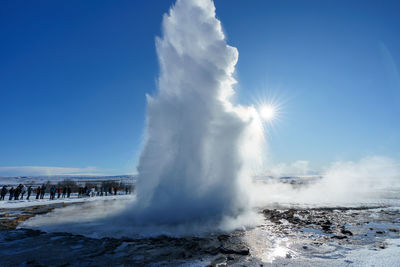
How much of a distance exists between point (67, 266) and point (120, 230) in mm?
3508

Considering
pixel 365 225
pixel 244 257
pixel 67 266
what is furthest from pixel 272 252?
pixel 365 225

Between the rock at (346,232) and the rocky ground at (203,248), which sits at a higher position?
the rock at (346,232)

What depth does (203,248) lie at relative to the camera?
21.5 feet

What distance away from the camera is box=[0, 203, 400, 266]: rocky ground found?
5500 millimetres

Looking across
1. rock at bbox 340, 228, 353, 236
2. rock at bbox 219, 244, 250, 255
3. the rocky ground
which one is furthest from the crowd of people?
rock at bbox 340, 228, 353, 236

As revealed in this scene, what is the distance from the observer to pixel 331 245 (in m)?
6.79

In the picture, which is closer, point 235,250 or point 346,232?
point 235,250

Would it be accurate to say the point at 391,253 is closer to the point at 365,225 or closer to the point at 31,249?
the point at 365,225

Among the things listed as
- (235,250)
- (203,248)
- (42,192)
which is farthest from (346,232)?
(42,192)

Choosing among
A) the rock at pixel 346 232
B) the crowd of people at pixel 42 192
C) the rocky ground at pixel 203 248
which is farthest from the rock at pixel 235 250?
the crowd of people at pixel 42 192

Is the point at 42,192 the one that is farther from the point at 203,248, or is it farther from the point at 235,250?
the point at 235,250

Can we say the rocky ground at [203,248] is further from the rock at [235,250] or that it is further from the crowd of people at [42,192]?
the crowd of people at [42,192]

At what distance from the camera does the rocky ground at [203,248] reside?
5.50 m

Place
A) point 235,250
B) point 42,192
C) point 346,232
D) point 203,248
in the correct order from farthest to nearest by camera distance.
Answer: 1. point 42,192
2. point 346,232
3. point 203,248
4. point 235,250
